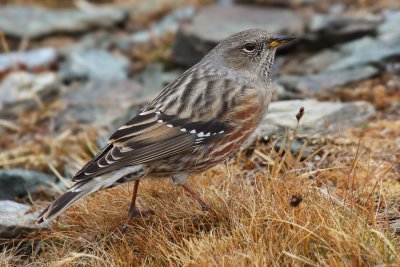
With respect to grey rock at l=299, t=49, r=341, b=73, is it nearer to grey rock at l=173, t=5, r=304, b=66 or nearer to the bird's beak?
grey rock at l=173, t=5, r=304, b=66

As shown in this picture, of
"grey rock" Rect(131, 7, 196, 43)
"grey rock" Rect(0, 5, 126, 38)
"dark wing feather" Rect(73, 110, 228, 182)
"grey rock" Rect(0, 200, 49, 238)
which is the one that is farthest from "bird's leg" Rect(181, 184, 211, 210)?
"grey rock" Rect(0, 5, 126, 38)

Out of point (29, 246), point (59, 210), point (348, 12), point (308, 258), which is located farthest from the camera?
point (348, 12)

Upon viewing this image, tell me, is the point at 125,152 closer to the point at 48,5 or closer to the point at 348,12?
the point at 348,12

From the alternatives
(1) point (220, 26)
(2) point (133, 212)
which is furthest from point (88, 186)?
(1) point (220, 26)

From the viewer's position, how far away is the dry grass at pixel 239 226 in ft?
13.7

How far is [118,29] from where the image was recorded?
12.1 m

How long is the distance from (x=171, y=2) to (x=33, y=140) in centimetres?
478

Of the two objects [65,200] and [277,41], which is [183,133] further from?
[277,41]

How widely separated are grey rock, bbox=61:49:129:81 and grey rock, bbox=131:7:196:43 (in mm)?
636

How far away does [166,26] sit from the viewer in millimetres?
11414

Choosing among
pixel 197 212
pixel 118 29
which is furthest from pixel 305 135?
pixel 118 29

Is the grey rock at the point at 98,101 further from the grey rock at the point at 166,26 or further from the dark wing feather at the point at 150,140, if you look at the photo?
the dark wing feather at the point at 150,140

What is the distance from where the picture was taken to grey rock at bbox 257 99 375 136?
6.51 meters

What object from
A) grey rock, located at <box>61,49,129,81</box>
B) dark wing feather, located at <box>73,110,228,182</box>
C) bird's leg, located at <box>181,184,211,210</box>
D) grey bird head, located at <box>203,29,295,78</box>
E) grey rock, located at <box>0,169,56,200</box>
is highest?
grey bird head, located at <box>203,29,295,78</box>
